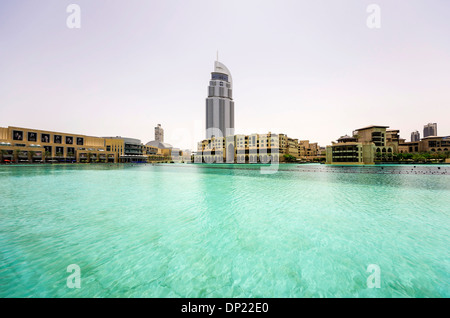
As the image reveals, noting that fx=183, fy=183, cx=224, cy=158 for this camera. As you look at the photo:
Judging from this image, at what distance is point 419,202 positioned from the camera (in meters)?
13.2

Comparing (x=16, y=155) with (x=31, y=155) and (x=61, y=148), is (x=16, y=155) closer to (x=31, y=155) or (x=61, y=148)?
(x=31, y=155)

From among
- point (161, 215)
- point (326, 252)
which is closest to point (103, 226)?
point (161, 215)

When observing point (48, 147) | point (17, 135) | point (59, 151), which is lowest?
point (59, 151)

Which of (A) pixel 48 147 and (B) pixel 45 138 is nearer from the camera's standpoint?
(B) pixel 45 138

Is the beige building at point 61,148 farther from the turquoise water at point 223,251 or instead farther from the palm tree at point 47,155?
the turquoise water at point 223,251

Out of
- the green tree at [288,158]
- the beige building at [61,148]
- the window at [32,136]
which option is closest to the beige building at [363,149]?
the green tree at [288,158]

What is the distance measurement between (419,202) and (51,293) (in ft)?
66.0

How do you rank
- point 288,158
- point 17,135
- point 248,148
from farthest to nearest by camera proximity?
point 248,148 < point 288,158 < point 17,135

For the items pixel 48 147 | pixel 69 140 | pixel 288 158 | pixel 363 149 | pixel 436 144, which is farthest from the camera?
pixel 288 158

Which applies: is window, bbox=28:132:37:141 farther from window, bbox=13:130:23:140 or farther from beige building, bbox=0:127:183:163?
window, bbox=13:130:23:140

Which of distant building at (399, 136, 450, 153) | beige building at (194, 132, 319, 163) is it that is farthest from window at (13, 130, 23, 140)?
distant building at (399, 136, 450, 153)

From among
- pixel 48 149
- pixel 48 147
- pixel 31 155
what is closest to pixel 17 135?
pixel 31 155

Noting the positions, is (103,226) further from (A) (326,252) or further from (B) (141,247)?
(A) (326,252)

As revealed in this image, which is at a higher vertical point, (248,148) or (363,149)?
(248,148)
